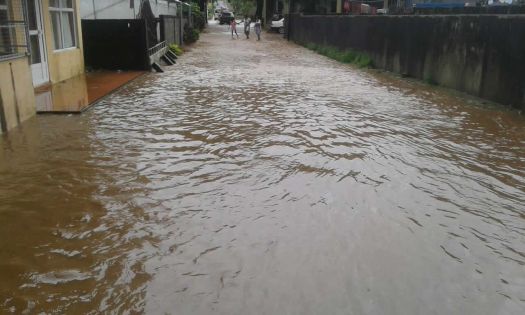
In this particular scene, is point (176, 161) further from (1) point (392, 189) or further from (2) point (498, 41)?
(2) point (498, 41)

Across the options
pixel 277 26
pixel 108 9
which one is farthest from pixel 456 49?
pixel 277 26

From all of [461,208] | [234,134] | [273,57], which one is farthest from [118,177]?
[273,57]

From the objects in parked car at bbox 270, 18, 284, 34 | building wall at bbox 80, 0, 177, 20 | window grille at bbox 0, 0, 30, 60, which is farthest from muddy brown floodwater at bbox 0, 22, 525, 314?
parked car at bbox 270, 18, 284, 34

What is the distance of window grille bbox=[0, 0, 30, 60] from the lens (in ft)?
26.2

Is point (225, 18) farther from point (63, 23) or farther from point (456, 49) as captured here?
point (456, 49)

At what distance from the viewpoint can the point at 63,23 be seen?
41.7 feet

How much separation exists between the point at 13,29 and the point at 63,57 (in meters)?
3.79

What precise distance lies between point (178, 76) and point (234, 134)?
754 centimetres

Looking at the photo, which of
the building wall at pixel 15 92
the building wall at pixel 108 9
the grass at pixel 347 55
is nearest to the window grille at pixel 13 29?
the building wall at pixel 15 92

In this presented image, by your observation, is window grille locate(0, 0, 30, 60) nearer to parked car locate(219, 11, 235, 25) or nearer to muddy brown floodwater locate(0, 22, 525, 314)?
muddy brown floodwater locate(0, 22, 525, 314)

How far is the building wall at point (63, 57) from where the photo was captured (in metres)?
11.5

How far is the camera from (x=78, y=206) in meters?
4.75

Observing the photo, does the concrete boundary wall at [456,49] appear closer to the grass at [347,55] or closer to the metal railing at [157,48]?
the grass at [347,55]

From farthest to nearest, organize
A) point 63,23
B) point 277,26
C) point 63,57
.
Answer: point 277,26 → point 63,23 → point 63,57
